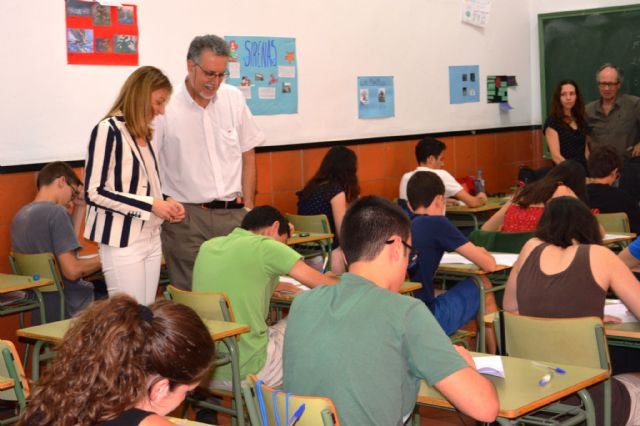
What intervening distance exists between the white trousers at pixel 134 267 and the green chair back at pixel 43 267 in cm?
117

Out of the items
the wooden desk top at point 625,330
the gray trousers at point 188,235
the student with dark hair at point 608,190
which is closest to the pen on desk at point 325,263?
the gray trousers at point 188,235

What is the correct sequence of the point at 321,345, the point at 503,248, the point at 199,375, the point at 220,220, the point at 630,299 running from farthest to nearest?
the point at 503,248
the point at 220,220
the point at 630,299
the point at 321,345
the point at 199,375

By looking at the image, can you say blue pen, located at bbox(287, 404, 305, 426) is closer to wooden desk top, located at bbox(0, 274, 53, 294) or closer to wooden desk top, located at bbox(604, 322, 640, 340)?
wooden desk top, located at bbox(604, 322, 640, 340)

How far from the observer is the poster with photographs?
6.04 meters

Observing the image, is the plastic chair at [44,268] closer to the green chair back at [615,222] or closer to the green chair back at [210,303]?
the green chair back at [210,303]

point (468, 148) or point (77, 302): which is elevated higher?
point (468, 148)

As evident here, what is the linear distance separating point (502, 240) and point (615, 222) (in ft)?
3.25

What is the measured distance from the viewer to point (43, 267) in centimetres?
549

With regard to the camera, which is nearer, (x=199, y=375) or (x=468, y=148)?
(x=199, y=375)

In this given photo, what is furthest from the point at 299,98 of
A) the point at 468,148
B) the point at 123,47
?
the point at 468,148

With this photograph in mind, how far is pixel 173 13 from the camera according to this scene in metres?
6.62

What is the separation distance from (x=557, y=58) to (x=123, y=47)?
5210 mm

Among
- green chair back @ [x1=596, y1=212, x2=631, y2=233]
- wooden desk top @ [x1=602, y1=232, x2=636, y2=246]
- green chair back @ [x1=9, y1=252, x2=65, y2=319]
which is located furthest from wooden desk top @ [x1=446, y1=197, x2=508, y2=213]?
green chair back @ [x1=9, y1=252, x2=65, y2=319]

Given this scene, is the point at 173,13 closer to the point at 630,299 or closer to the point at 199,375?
the point at 630,299
